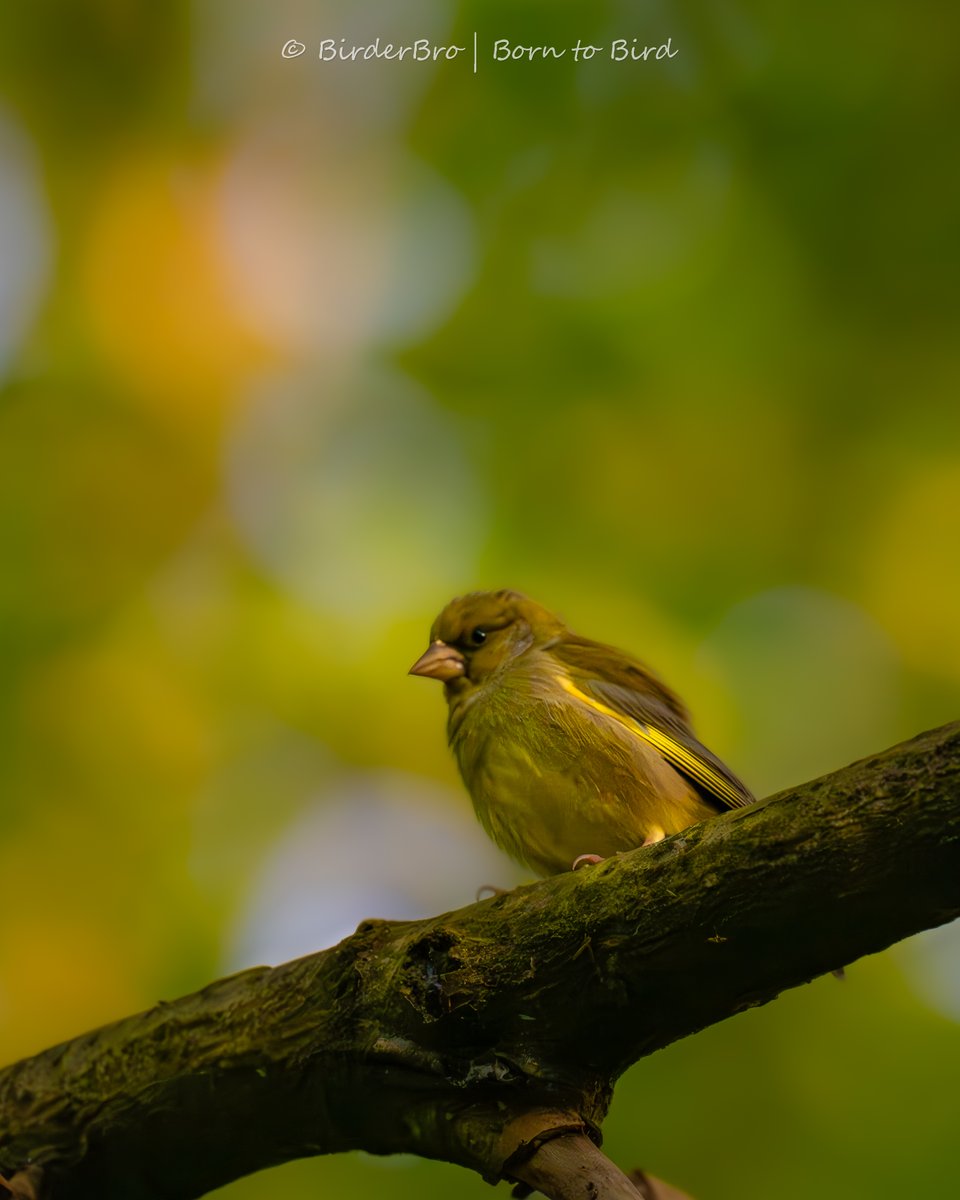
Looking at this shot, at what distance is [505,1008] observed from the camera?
2486mm

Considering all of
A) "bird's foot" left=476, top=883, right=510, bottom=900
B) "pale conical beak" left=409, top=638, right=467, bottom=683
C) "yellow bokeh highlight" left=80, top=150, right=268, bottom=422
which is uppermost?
"yellow bokeh highlight" left=80, top=150, right=268, bottom=422

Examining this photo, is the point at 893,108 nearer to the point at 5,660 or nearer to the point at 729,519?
the point at 729,519

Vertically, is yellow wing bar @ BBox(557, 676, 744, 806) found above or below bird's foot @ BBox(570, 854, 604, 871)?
above

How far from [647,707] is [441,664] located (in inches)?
28.0

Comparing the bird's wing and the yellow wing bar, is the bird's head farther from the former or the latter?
the yellow wing bar

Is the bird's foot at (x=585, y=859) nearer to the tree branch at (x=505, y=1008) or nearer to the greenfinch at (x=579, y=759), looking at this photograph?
the greenfinch at (x=579, y=759)

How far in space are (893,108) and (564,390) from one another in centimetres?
137

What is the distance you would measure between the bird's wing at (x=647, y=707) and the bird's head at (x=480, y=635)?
0.54ft

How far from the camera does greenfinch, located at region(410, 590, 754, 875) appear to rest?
11.6ft

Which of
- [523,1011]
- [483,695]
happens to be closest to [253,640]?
[483,695]

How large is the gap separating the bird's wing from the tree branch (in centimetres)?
116

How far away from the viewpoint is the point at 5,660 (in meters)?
4.63

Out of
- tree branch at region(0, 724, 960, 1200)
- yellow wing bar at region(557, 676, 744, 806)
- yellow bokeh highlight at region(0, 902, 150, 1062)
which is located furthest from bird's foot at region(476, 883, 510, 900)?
yellow bokeh highlight at region(0, 902, 150, 1062)

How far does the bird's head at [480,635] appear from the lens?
4.34 meters
